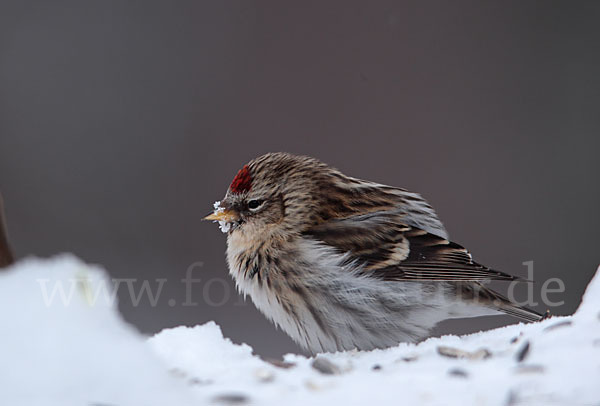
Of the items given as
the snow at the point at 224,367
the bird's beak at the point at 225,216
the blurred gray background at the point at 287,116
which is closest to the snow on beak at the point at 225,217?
the bird's beak at the point at 225,216

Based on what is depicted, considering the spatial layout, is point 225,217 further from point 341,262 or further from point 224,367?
point 224,367

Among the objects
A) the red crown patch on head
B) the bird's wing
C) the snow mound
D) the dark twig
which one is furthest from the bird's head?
the dark twig

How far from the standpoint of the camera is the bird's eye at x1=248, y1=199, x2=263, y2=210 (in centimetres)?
266

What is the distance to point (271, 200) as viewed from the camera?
267 centimetres

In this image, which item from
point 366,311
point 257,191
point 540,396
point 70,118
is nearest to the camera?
point 540,396

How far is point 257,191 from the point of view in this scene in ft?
8.76

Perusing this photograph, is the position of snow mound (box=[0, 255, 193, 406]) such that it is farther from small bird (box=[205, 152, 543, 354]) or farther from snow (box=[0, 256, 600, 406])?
small bird (box=[205, 152, 543, 354])

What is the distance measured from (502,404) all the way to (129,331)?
2.95ft

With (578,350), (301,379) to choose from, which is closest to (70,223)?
(301,379)

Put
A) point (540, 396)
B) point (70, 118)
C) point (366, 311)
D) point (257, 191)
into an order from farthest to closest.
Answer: point (70, 118) < point (257, 191) < point (366, 311) < point (540, 396)

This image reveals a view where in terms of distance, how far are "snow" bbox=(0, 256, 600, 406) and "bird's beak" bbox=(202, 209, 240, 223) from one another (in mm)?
807

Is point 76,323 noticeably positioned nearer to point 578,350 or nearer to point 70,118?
point 578,350

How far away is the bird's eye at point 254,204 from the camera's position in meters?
2.66

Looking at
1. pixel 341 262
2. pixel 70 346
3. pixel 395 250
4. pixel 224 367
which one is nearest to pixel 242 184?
pixel 341 262
